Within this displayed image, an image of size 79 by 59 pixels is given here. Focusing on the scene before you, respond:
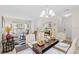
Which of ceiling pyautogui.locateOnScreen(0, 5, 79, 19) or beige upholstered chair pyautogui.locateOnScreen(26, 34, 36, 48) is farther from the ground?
ceiling pyautogui.locateOnScreen(0, 5, 79, 19)

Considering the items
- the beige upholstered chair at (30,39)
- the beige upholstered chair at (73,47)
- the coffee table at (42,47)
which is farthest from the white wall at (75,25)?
the beige upholstered chair at (30,39)

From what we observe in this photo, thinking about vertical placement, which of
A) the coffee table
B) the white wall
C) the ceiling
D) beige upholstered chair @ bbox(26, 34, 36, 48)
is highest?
the ceiling

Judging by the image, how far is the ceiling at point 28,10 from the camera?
1795 millimetres

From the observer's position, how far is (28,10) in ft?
5.97

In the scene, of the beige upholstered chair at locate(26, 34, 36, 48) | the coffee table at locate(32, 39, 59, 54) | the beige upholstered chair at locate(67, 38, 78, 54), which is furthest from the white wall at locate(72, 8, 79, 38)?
the beige upholstered chair at locate(26, 34, 36, 48)

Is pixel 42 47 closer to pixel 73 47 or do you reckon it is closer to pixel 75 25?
pixel 73 47

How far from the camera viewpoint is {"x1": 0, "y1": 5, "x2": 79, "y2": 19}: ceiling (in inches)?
70.7

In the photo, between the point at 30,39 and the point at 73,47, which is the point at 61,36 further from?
the point at 30,39

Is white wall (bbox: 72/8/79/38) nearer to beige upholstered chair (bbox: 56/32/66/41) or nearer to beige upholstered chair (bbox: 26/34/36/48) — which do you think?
beige upholstered chair (bbox: 56/32/66/41)

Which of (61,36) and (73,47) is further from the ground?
(61,36)

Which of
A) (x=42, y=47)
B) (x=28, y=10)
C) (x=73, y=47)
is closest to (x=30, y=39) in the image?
(x=42, y=47)

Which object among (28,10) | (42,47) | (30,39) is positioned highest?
(28,10)
